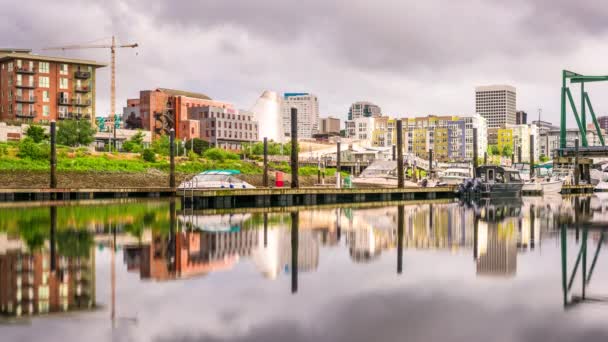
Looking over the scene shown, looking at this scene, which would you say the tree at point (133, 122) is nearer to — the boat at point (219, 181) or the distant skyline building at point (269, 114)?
the distant skyline building at point (269, 114)

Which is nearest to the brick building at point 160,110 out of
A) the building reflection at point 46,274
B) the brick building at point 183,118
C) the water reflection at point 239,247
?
the brick building at point 183,118

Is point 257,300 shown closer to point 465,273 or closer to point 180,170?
point 465,273

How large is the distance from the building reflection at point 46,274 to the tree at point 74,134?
7428cm

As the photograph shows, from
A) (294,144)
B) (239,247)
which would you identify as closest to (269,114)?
(294,144)

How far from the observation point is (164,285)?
12.8 m

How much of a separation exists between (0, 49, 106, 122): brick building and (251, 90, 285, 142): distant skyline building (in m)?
84.8

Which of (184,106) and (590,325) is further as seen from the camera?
(184,106)

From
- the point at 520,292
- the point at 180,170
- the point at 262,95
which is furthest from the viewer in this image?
the point at 262,95

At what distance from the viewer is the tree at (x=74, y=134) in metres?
93.0

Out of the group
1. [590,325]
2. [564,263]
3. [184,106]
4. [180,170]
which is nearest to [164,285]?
[590,325]

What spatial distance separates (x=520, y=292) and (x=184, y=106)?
467 ft

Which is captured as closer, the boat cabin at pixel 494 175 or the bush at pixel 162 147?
the boat cabin at pixel 494 175

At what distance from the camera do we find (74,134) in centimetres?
9344

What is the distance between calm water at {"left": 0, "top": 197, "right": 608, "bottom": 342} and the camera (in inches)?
372
